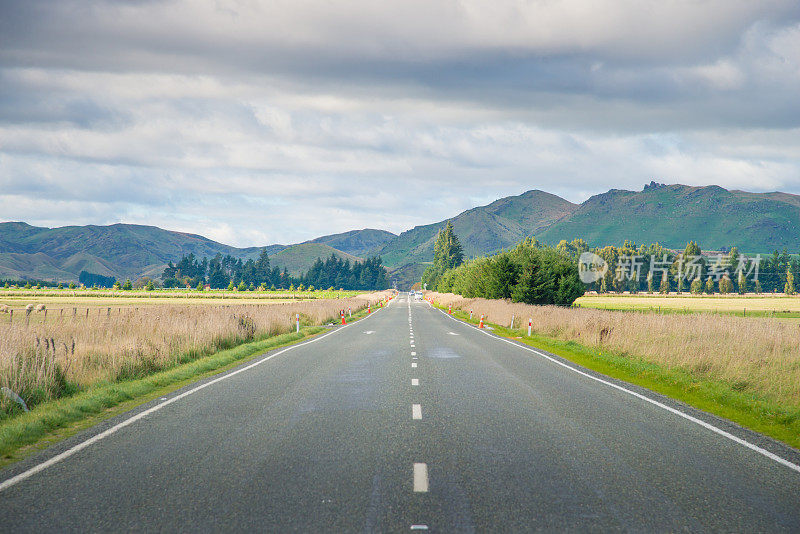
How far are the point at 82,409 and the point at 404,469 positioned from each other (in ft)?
21.4

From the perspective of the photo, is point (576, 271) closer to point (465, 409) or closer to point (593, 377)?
point (593, 377)

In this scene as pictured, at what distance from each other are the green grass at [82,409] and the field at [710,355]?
416 inches

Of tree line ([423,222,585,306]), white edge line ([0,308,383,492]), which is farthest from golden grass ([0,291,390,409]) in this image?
tree line ([423,222,585,306])

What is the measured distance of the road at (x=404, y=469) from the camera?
511 centimetres

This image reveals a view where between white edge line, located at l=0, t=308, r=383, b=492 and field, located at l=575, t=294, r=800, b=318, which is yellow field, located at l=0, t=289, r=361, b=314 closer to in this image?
field, located at l=575, t=294, r=800, b=318

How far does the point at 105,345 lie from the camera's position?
50.6 feet

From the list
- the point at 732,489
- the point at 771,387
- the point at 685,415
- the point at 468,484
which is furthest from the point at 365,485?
the point at 771,387

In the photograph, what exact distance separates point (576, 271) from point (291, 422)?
4125 cm

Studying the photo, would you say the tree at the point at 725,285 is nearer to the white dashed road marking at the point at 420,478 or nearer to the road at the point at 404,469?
the road at the point at 404,469

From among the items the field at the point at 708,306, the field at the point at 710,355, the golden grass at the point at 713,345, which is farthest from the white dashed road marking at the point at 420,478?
the field at the point at 708,306

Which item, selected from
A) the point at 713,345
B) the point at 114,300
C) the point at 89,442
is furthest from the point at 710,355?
the point at 114,300

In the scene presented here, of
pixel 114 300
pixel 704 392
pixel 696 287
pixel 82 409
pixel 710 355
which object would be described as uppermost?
pixel 696 287

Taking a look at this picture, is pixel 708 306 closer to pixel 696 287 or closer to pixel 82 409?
pixel 696 287

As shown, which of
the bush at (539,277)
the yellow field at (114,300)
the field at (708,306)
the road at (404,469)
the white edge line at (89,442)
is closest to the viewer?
the road at (404,469)
